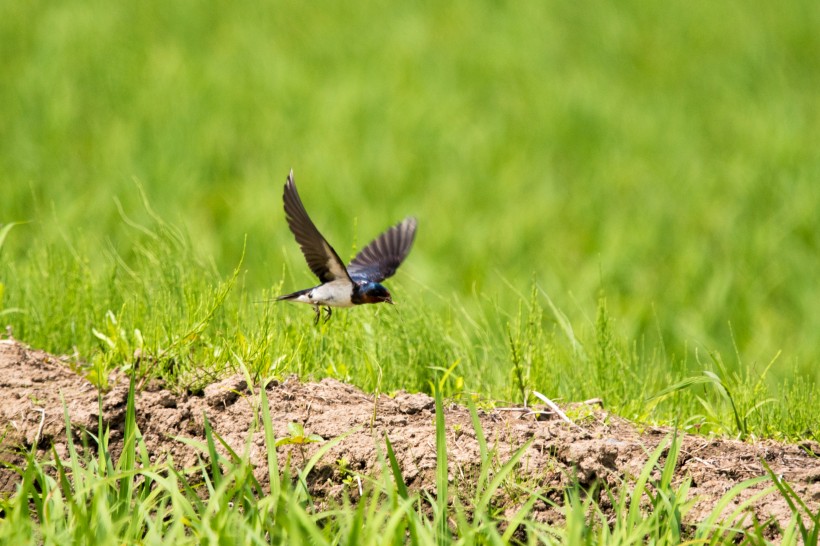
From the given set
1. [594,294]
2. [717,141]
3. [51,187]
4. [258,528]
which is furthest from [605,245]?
[258,528]

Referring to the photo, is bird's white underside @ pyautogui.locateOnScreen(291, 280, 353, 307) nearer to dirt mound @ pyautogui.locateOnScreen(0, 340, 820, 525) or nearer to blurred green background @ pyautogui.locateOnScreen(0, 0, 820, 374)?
dirt mound @ pyautogui.locateOnScreen(0, 340, 820, 525)

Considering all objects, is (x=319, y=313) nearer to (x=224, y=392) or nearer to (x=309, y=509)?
(x=224, y=392)

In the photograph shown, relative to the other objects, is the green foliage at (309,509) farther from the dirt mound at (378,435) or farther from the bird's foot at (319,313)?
the bird's foot at (319,313)

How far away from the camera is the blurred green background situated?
6793 millimetres

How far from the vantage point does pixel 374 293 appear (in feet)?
10.9

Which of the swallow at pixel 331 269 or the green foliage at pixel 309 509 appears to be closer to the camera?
the green foliage at pixel 309 509

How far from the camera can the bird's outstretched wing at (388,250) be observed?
12.5ft

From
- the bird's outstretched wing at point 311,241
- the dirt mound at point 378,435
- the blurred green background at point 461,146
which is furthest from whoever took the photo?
the blurred green background at point 461,146

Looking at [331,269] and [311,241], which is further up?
[311,241]

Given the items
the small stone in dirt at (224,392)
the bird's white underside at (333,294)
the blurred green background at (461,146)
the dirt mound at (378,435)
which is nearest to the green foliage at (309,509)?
the dirt mound at (378,435)

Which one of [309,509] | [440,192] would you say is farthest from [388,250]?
[440,192]

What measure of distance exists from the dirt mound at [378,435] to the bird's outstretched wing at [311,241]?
13.2 inches

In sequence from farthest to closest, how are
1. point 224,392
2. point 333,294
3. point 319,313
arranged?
point 319,313, point 333,294, point 224,392

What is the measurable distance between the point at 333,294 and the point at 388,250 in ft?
1.92
